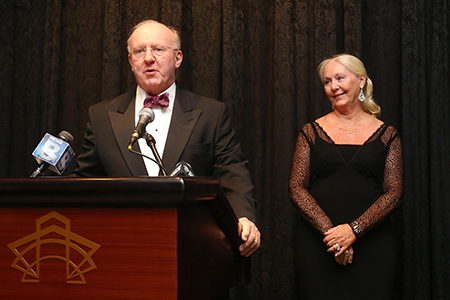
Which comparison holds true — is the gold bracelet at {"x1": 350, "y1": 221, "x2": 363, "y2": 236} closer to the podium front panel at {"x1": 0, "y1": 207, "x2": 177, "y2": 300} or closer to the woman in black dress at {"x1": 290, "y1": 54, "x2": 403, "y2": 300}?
the woman in black dress at {"x1": 290, "y1": 54, "x2": 403, "y2": 300}

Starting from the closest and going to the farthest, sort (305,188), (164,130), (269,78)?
(164,130) → (305,188) → (269,78)

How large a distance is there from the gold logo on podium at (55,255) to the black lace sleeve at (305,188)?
5.34 ft

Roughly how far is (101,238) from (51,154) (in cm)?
55

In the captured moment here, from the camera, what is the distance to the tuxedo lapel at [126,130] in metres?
1.94

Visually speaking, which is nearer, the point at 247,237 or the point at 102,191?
the point at 102,191

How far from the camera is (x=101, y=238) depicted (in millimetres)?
1046

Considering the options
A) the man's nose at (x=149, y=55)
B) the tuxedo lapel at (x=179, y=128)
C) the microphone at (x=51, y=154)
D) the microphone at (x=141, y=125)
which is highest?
the man's nose at (x=149, y=55)

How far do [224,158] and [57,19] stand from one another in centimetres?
232

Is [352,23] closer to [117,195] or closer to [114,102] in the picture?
[114,102]

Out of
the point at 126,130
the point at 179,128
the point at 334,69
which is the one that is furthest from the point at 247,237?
the point at 334,69

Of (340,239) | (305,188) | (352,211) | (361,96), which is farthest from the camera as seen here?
(361,96)

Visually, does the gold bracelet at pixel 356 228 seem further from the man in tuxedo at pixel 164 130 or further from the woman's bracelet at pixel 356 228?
the man in tuxedo at pixel 164 130

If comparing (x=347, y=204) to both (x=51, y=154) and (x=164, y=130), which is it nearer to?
(x=164, y=130)

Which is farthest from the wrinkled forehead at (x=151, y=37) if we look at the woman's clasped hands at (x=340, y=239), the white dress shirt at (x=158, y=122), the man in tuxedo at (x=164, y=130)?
the woman's clasped hands at (x=340, y=239)
